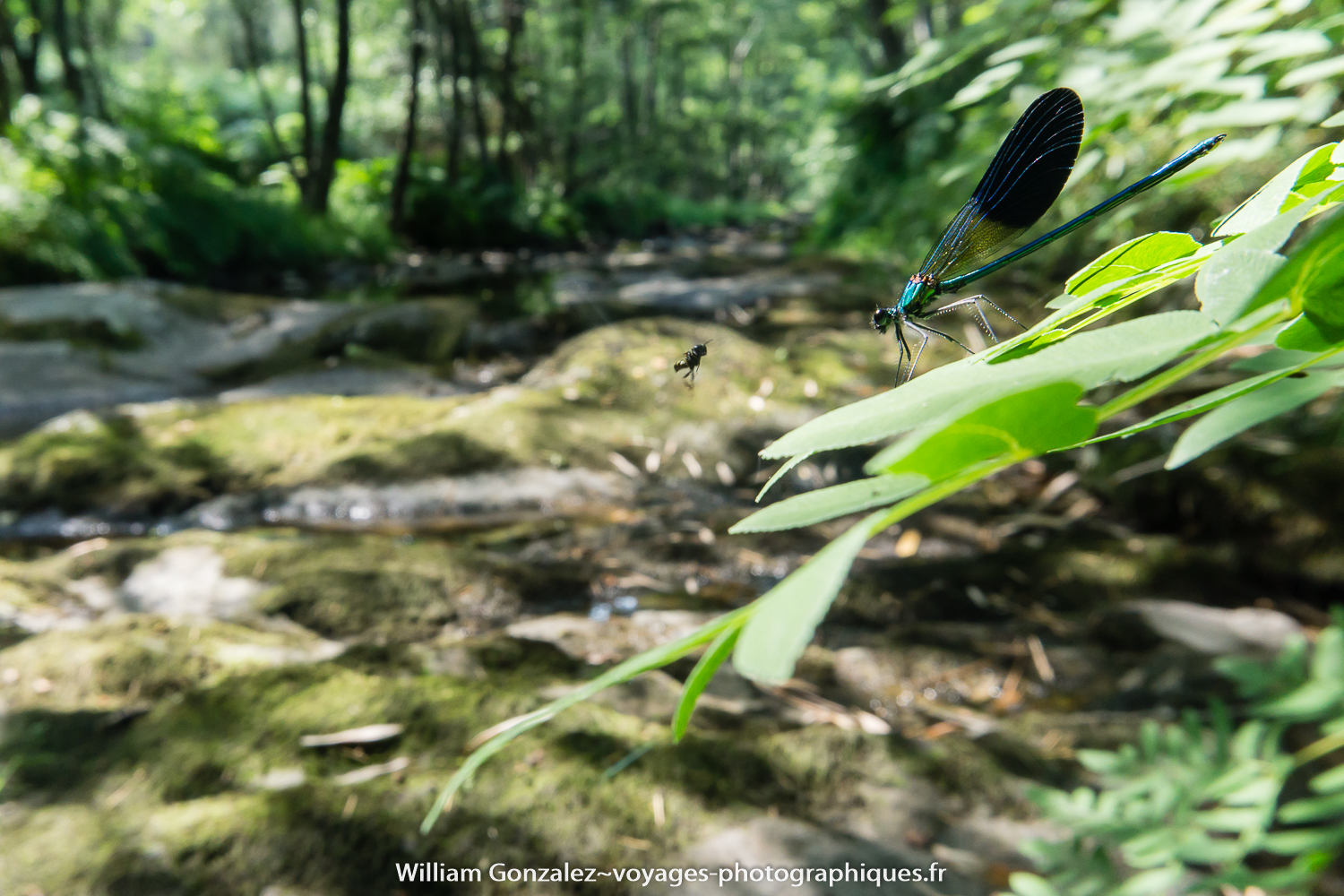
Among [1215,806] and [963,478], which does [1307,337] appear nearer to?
[963,478]

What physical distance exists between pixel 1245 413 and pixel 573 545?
3.54 m

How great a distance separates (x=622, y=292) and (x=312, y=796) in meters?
8.10

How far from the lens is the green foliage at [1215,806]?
98 cm

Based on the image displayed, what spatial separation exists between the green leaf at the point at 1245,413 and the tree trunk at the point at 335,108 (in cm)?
1313

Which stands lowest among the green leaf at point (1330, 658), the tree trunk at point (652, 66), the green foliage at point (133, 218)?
the green leaf at point (1330, 658)

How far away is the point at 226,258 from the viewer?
9.48 meters

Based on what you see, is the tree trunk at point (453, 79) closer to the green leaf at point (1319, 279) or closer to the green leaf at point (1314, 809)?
the green leaf at point (1314, 809)

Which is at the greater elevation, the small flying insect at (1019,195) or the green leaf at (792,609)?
the small flying insect at (1019,195)

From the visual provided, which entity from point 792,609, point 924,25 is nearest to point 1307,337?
point 792,609

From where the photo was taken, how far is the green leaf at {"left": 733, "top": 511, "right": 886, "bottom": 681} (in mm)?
211

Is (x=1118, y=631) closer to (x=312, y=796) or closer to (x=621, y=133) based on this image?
(x=312, y=796)

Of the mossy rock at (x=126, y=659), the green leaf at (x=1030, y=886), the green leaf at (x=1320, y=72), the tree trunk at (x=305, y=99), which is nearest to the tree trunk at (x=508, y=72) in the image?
the tree trunk at (x=305, y=99)

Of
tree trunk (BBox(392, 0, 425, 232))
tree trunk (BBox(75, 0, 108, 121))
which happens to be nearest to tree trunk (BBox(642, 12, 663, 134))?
tree trunk (BBox(392, 0, 425, 232))

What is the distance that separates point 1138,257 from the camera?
0.41 metres
